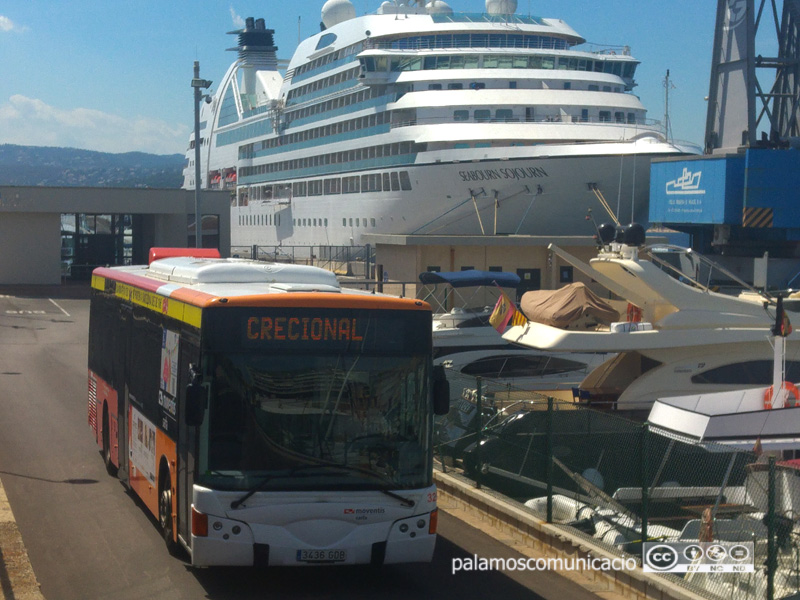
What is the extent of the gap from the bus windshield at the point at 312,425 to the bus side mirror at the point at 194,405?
187 millimetres

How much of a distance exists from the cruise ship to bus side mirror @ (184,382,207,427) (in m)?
31.1

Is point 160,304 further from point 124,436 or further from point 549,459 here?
point 549,459

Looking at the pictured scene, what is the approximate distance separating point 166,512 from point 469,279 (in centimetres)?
1176

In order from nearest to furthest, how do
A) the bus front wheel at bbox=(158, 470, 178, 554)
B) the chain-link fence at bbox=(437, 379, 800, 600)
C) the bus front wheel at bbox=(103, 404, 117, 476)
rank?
1. the chain-link fence at bbox=(437, 379, 800, 600)
2. the bus front wheel at bbox=(158, 470, 178, 554)
3. the bus front wheel at bbox=(103, 404, 117, 476)

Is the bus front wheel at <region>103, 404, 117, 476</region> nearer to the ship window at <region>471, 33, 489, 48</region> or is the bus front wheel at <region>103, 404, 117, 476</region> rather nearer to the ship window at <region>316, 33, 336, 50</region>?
the ship window at <region>471, 33, 489, 48</region>

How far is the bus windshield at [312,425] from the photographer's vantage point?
6930 mm

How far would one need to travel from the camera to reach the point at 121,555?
803 cm

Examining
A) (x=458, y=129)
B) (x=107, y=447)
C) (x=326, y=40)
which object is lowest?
(x=107, y=447)

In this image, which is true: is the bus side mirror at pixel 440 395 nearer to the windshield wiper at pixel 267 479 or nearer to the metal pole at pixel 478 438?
the windshield wiper at pixel 267 479

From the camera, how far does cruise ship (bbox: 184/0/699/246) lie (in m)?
37.8

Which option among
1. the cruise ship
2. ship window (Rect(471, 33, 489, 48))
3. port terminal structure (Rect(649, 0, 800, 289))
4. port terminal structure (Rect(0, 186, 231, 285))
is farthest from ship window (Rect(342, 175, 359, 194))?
port terminal structure (Rect(649, 0, 800, 289))

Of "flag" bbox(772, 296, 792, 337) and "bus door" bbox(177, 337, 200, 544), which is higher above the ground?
"flag" bbox(772, 296, 792, 337)

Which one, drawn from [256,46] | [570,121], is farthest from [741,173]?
[256,46]

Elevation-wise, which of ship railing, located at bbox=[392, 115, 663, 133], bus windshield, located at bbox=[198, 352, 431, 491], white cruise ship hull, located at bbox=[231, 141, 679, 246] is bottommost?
bus windshield, located at bbox=[198, 352, 431, 491]
